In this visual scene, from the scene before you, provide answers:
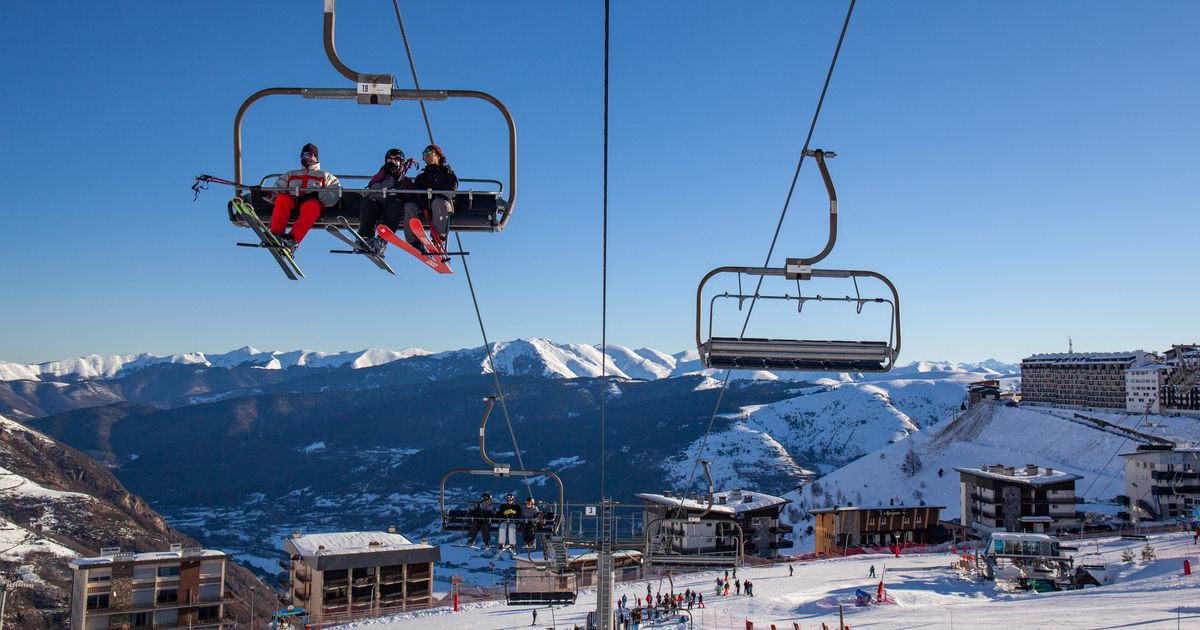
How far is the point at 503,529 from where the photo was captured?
15.6 metres

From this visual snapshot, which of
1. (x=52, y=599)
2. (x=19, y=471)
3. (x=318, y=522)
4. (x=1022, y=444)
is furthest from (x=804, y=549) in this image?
(x=318, y=522)

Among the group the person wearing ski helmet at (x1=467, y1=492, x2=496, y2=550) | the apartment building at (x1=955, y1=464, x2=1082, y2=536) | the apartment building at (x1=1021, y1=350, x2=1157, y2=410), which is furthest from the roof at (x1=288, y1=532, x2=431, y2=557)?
the apartment building at (x1=1021, y1=350, x2=1157, y2=410)

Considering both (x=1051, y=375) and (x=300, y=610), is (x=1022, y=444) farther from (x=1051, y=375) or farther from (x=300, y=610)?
(x=300, y=610)

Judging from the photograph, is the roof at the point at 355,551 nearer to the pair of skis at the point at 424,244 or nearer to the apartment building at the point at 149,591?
the apartment building at the point at 149,591

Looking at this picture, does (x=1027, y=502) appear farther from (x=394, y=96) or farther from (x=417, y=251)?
(x=394, y=96)

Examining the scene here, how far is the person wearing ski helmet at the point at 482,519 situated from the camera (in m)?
15.9

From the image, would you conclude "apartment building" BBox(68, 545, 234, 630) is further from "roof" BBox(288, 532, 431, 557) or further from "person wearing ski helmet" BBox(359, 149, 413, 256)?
"person wearing ski helmet" BBox(359, 149, 413, 256)

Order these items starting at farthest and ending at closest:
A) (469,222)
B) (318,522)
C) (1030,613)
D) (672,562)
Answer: (318,522), (1030,613), (672,562), (469,222)

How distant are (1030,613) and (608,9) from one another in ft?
86.7

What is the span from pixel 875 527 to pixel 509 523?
2304 inches

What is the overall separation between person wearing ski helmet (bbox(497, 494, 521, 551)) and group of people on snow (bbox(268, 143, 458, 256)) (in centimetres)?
963

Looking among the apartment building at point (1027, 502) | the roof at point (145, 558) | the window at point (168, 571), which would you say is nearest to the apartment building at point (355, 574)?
the roof at point (145, 558)

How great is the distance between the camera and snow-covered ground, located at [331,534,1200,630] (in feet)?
83.1

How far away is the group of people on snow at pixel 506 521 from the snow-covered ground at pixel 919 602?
15828 millimetres
